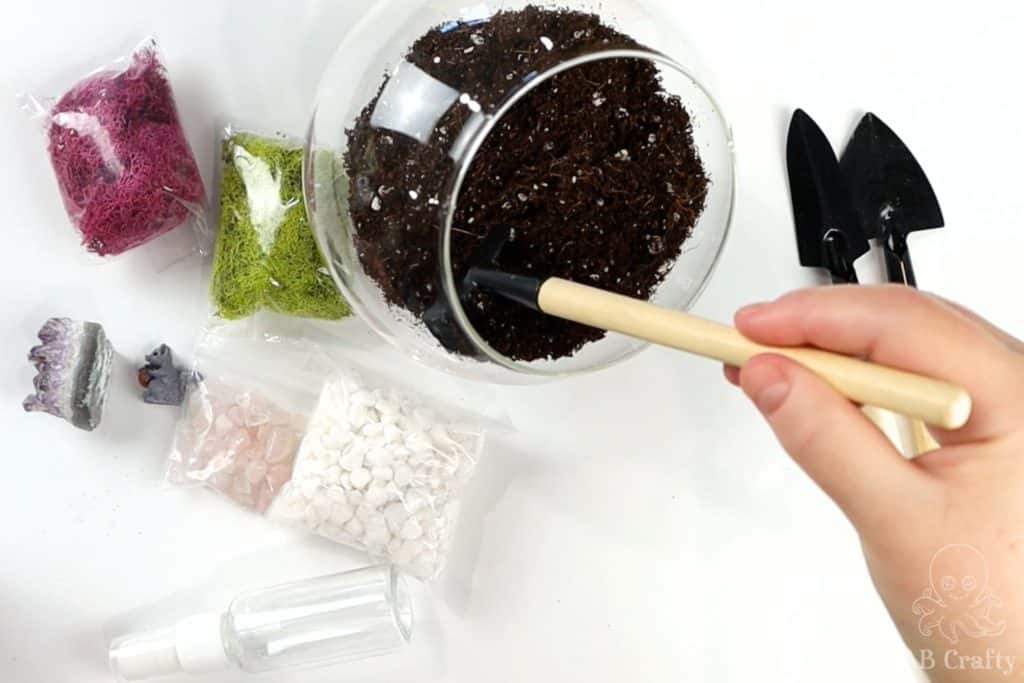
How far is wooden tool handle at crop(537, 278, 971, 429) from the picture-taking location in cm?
39

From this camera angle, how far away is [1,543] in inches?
28.9

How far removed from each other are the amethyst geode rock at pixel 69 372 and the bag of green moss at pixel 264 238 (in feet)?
0.35

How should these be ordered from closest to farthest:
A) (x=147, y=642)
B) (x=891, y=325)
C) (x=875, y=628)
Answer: (x=891, y=325) → (x=147, y=642) → (x=875, y=628)

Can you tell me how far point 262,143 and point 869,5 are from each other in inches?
24.0

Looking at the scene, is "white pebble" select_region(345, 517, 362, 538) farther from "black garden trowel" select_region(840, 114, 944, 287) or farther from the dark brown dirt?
"black garden trowel" select_region(840, 114, 944, 287)

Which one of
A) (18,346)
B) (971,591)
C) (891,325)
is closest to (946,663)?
(971,591)

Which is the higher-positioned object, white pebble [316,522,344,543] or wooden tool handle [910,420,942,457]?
wooden tool handle [910,420,942,457]

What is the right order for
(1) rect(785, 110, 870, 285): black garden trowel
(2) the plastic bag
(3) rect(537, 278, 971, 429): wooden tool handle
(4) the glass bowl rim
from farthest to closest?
(1) rect(785, 110, 870, 285): black garden trowel → (2) the plastic bag → (4) the glass bowl rim → (3) rect(537, 278, 971, 429): wooden tool handle

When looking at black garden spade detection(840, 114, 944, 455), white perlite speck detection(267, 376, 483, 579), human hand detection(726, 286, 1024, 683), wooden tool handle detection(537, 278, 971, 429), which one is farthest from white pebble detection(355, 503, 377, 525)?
black garden spade detection(840, 114, 944, 455)

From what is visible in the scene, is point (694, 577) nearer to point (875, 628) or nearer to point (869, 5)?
point (875, 628)

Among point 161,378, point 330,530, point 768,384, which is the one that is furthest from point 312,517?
point 768,384

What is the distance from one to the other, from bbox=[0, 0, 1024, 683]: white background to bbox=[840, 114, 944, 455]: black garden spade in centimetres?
4

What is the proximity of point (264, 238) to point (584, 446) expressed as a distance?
1.11 ft

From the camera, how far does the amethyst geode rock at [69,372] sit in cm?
69
